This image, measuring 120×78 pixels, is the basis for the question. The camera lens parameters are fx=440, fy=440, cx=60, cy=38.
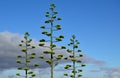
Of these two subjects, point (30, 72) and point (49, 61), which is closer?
point (49, 61)

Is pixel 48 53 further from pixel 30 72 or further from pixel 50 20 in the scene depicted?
pixel 30 72

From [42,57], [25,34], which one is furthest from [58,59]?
[25,34]

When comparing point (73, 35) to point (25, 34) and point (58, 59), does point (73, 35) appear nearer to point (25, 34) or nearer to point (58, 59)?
point (25, 34)

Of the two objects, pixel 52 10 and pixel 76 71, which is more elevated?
pixel 52 10

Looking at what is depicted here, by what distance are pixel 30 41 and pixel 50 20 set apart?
10619 millimetres

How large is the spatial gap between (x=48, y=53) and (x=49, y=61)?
1.28 meters

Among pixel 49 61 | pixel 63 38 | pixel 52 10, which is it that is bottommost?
pixel 49 61

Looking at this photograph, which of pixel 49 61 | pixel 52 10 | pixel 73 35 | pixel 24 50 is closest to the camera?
pixel 49 61

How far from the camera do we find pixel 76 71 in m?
72.9

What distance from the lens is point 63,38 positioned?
207 feet

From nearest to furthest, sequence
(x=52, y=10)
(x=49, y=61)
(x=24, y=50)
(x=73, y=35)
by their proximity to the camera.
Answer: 1. (x=49, y=61)
2. (x=52, y=10)
3. (x=24, y=50)
4. (x=73, y=35)

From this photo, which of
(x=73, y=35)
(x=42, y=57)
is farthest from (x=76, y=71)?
(x=42, y=57)

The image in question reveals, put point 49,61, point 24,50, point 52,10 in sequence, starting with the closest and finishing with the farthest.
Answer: point 49,61 < point 52,10 < point 24,50

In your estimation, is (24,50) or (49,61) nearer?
(49,61)
